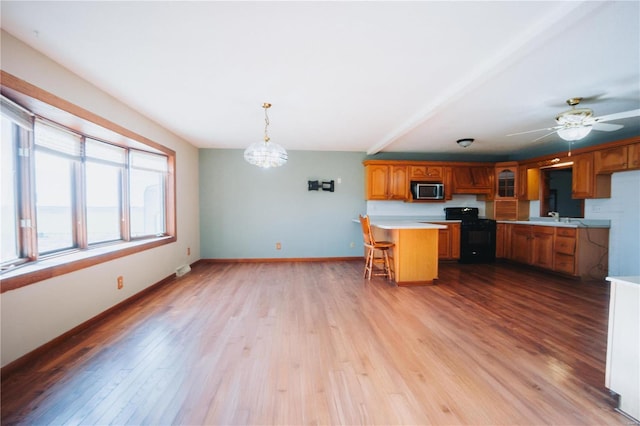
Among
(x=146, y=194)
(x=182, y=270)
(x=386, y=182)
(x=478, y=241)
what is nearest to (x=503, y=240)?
(x=478, y=241)

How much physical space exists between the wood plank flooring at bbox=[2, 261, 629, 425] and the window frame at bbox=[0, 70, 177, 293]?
2.15ft

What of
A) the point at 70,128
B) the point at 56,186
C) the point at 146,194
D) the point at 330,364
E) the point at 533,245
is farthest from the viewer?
the point at 533,245

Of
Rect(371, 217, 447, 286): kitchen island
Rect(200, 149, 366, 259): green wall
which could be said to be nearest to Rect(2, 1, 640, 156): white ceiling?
Rect(371, 217, 447, 286): kitchen island

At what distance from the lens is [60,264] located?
2.03 metres

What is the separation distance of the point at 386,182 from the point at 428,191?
2.99 ft

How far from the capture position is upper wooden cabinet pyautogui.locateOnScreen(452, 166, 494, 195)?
5203 millimetres

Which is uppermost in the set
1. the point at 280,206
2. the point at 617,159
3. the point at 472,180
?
the point at 617,159

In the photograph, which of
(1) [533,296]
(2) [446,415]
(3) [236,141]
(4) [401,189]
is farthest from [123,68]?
(1) [533,296]

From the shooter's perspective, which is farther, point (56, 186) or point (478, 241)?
point (478, 241)

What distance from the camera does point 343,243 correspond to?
5270 mm

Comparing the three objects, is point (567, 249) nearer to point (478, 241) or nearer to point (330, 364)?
point (478, 241)

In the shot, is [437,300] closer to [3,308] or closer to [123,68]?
[3,308]

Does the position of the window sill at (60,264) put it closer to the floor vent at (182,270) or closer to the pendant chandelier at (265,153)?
the floor vent at (182,270)

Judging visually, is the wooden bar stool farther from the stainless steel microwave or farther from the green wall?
the stainless steel microwave
